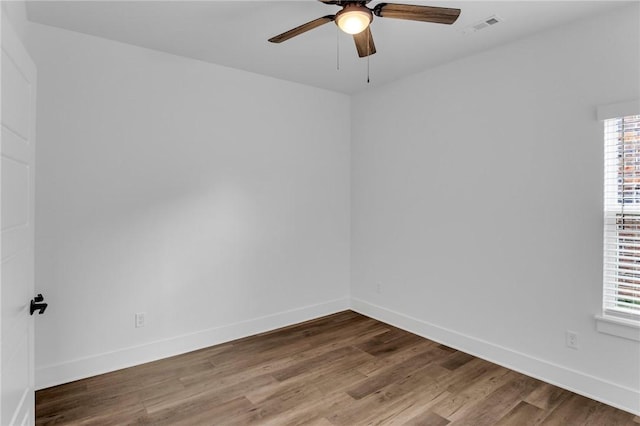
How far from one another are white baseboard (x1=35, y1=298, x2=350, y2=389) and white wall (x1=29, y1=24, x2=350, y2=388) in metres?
0.01

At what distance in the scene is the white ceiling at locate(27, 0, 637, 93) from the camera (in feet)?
7.77

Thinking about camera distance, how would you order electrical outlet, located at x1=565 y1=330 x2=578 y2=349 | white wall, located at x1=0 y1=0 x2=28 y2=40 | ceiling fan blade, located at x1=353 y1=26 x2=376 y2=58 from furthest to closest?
electrical outlet, located at x1=565 y1=330 x2=578 y2=349 < ceiling fan blade, located at x1=353 y1=26 x2=376 y2=58 < white wall, located at x1=0 y1=0 x2=28 y2=40

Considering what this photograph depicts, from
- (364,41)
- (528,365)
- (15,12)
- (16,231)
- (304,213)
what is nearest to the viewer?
(16,231)

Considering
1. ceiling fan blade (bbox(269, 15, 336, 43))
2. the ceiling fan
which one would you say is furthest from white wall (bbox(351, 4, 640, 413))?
ceiling fan blade (bbox(269, 15, 336, 43))

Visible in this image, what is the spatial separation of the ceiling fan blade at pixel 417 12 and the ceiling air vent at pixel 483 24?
0.83 m

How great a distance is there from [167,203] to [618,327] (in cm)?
355

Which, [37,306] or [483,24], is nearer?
[37,306]

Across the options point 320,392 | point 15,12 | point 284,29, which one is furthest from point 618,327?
point 15,12

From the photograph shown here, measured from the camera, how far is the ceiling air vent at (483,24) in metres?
2.52

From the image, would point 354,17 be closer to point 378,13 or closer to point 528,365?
point 378,13

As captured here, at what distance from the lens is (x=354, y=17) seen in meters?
1.89

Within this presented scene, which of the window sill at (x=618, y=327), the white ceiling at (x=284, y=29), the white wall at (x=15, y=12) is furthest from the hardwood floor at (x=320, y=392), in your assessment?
the white ceiling at (x=284, y=29)

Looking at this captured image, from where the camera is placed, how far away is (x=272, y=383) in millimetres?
2711

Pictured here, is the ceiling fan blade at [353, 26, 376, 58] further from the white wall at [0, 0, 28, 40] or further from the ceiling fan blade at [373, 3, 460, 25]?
the white wall at [0, 0, 28, 40]
